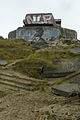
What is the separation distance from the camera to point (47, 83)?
11117mm

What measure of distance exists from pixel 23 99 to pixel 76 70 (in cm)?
409

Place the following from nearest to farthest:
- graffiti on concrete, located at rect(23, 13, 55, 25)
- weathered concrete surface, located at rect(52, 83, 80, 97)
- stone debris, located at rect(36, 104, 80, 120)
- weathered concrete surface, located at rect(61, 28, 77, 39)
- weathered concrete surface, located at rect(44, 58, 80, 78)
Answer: stone debris, located at rect(36, 104, 80, 120) < weathered concrete surface, located at rect(52, 83, 80, 97) < weathered concrete surface, located at rect(44, 58, 80, 78) < graffiti on concrete, located at rect(23, 13, 55, 25) < weathered concrete surface, located at rect(61, 28, 77, 39)

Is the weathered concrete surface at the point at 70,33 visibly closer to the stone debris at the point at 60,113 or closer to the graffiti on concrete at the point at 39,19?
the graffiti on concrete at the point at 39,19

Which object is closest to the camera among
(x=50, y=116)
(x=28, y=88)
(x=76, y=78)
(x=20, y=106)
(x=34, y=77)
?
(x=50, y=116)

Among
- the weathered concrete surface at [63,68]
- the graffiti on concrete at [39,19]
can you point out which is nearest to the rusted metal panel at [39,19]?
the graffiti on concrete at [39,19]

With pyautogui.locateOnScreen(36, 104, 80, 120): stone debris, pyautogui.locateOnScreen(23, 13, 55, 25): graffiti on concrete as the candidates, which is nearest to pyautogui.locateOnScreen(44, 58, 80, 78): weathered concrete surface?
pyautogui.locateOnScreen(36, 104, 80, 120): stone debris

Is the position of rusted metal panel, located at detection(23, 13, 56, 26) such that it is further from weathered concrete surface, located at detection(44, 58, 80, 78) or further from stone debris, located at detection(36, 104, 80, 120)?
stone debris, located at detection(36, 104, 80, 120)

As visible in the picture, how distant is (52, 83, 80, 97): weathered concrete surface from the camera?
28.4 feet

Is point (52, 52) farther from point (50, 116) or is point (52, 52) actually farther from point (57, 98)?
point (50, 116)

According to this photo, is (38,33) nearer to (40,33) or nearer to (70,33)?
(40,33)

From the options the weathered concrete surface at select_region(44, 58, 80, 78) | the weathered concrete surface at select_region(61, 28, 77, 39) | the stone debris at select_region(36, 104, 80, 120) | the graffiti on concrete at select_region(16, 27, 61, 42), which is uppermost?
the stone debris at select_region(36, 104, 80, 120)

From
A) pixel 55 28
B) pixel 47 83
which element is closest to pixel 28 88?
pixel 47 83

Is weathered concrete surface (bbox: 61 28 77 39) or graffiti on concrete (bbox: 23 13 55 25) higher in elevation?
graffiti on concrete (bbox: 23 13 55 25)

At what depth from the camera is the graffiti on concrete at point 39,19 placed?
129ft
